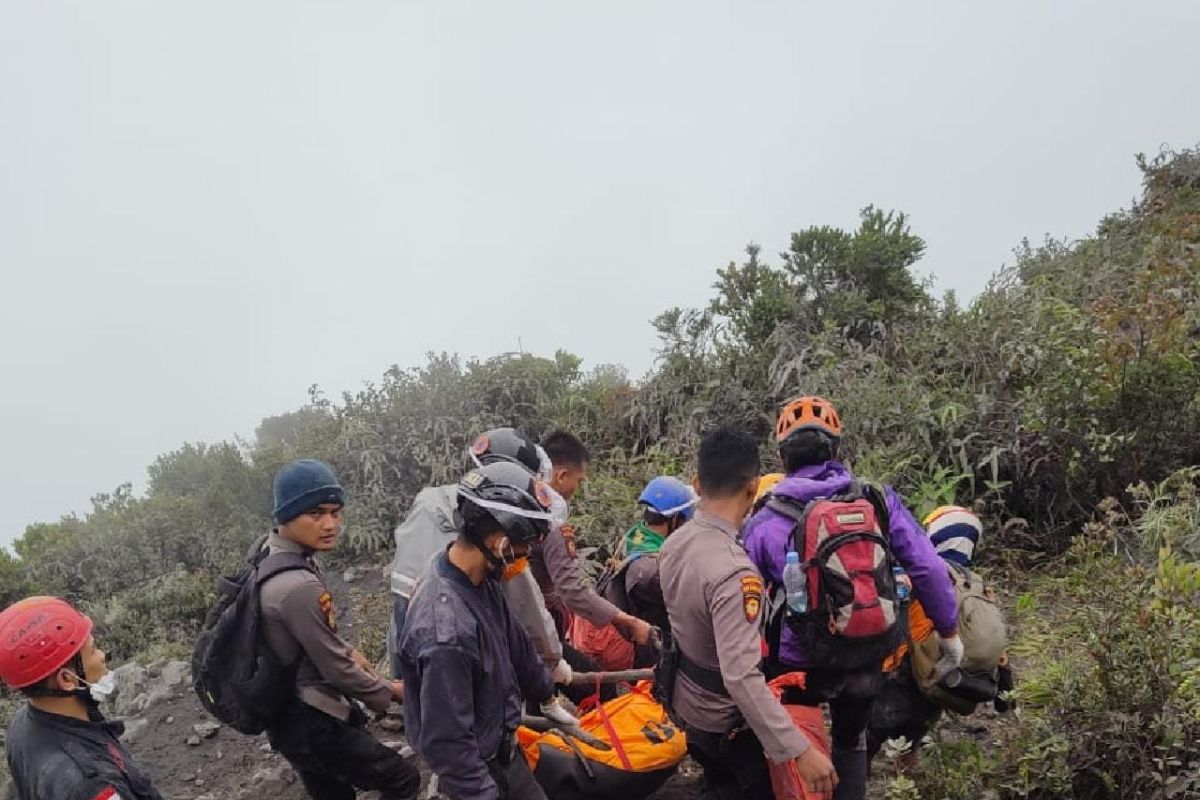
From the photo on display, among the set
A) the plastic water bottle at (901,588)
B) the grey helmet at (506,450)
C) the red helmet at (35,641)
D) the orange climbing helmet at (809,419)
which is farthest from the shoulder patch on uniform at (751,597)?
the red helmet at (35,641)

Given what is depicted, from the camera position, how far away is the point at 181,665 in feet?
23.5

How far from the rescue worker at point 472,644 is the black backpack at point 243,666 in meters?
0.69

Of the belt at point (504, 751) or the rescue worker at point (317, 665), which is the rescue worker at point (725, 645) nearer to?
the belt at point (504, 751)

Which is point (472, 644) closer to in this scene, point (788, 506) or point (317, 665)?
point (317, 665)

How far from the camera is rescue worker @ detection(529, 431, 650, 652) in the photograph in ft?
13.4

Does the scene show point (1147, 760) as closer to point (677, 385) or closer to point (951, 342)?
point (951, 342)

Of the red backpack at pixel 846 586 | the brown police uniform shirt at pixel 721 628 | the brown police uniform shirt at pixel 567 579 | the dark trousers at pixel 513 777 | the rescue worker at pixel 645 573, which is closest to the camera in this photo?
the brown police uniform shirt at pixel 721 628

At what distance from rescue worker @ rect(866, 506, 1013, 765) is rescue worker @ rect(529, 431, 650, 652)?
1205 millimetres

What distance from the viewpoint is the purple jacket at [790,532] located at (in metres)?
3.14

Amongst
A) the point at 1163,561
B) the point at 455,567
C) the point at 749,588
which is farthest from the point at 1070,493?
the point at 455,567

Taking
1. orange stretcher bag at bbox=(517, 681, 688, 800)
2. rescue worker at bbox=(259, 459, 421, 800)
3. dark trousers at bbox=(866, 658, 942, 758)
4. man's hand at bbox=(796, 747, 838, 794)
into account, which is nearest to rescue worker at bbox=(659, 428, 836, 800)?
man's hand at bbox=(796, 747, 838, 794)

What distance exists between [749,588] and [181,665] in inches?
252

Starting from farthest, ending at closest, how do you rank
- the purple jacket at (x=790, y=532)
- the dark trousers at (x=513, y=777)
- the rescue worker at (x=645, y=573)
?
the rescue worker at (x=645, y=573) < the purple jacket at (x=790, y=532) < the dark trousers at (x=513, y=777)

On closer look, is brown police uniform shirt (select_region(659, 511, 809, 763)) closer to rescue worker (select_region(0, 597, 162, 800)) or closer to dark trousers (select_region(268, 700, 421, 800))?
dark trousers (select_region(268, 700, 421, 800))
